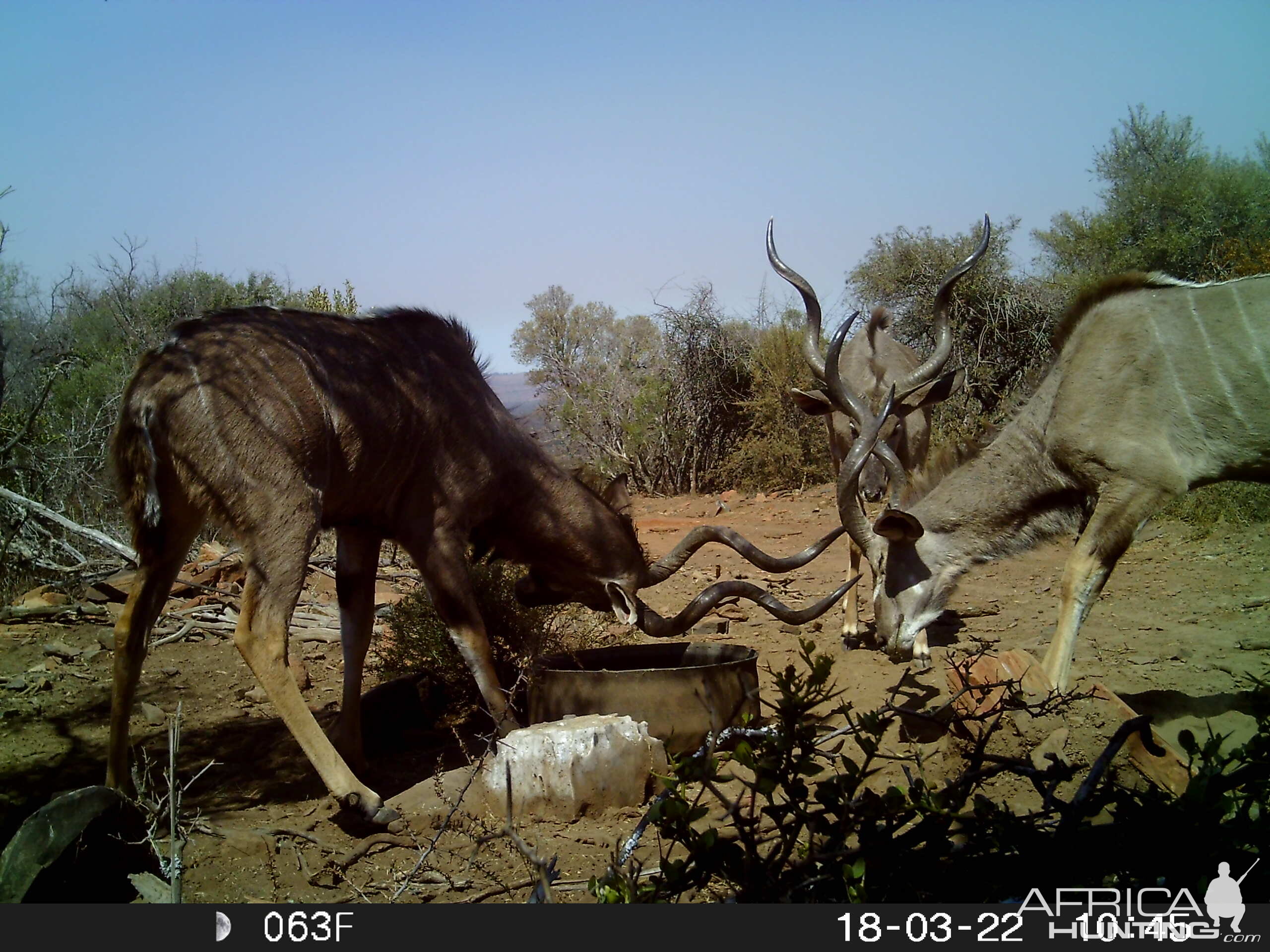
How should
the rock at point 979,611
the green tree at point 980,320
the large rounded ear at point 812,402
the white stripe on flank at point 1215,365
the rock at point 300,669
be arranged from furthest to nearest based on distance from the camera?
the green tree at point 980,320 → the rock at point 979,611 → the large rounded ear at point 812,402 → the rock at point 300,669 → the white stripe on flank at point 1215,365

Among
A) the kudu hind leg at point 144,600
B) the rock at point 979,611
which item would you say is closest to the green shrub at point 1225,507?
the rock at point 979,611

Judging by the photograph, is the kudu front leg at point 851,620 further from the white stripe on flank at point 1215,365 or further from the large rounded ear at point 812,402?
the white stripe on flank at point 1215,365

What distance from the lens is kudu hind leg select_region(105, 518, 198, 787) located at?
4.09 meters

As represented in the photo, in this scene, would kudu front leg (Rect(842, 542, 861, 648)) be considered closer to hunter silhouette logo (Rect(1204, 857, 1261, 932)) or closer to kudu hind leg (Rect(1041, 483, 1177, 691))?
kudu hind leg (Rect(1041, 483, 1177, 691))

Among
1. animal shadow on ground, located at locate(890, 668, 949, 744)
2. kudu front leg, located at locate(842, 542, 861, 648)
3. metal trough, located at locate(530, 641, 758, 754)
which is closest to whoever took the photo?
animal shadow on ground, located at locate(890, 668, 949, 744)

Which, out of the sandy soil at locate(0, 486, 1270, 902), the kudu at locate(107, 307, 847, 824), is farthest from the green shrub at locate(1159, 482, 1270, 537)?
the kudu at locate(107, 307, 847, 824)

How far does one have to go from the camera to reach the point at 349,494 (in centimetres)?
452

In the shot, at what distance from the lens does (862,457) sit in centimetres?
549

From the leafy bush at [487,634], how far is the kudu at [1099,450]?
6.03ft

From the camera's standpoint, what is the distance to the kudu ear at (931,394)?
6.46 meters

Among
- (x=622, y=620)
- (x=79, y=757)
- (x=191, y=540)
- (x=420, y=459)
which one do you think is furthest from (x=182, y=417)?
(x=622, y=620)

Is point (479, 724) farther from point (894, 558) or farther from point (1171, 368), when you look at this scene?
point (1171, 368)

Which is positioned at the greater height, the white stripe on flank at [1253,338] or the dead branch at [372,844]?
the white stripe on flank at [1253,338]

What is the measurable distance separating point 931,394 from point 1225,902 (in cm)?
496
